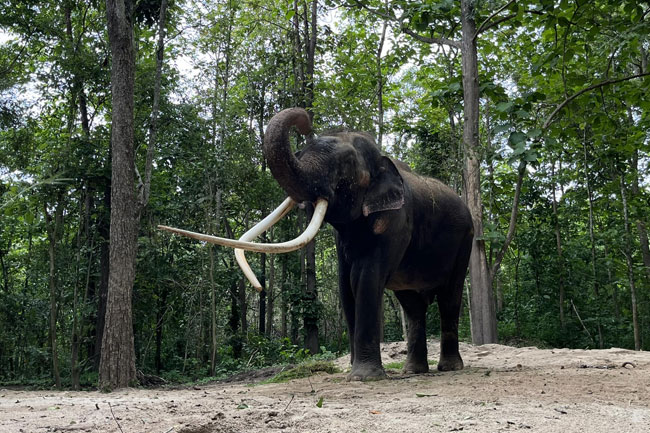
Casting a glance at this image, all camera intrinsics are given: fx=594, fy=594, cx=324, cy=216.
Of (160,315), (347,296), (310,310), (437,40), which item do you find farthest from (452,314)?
(160,315)

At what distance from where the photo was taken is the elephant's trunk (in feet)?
18.8

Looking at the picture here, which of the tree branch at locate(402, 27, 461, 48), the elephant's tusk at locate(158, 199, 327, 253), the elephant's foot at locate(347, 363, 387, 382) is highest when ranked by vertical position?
the tree branch at locate(402, 27, 461, 48)

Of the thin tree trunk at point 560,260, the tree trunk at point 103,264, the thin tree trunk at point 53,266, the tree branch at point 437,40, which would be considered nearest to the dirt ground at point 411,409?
the tree branch at point 437,40

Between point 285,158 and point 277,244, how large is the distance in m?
0.91

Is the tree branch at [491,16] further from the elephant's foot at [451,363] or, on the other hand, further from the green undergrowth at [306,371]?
the green undergrowth at [306,371]

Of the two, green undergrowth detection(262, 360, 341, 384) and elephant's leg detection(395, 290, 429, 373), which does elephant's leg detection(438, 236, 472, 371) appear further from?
green undergrowth detection(262, 360, 341, 384)

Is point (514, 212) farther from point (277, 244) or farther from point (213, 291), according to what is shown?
point (213, 291)

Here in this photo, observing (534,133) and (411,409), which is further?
(534,133)

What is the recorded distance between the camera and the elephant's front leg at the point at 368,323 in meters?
6.43

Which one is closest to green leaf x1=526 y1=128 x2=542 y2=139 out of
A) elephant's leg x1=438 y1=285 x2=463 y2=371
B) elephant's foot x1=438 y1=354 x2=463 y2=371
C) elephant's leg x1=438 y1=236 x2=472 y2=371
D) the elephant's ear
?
elephant's leg x1=438 y1=236 x2=472 y2=371

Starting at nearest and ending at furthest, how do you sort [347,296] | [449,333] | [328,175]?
[328,175] → [347,296] → [449,333]

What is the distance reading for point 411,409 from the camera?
4.15 meters

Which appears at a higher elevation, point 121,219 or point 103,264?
point 121,219

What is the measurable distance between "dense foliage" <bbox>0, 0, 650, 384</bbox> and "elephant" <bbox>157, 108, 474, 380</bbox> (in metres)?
2.10
